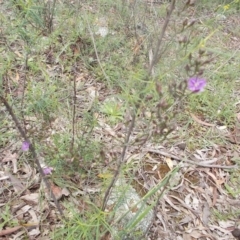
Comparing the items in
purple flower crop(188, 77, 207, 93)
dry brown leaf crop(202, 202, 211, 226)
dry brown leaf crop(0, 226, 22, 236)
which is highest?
purple flower crop(188, 77, 207, 93)

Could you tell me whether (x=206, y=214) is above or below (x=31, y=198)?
below

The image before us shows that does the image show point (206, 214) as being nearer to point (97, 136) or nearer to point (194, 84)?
point (97, 136)

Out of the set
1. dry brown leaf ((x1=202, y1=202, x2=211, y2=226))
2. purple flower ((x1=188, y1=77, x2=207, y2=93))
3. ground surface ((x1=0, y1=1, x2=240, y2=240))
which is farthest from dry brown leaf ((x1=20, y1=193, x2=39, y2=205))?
purple flower ((x1=188, y1=77, x2=207, y2=93))

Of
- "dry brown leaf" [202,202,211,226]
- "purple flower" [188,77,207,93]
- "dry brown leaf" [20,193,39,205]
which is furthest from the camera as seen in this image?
"dry brown leaf" [202,202,211,226]

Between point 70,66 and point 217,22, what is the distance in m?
1.86

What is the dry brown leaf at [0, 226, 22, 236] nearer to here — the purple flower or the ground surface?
→ the ground surface

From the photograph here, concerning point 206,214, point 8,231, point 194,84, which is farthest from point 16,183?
point 194,84

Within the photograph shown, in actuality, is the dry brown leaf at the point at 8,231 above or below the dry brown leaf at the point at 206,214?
above

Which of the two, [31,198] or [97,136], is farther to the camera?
[97,136]

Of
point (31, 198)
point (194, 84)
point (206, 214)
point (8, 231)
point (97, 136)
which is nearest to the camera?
point (194, 84)

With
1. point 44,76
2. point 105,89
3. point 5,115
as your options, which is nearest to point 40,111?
point 5,115

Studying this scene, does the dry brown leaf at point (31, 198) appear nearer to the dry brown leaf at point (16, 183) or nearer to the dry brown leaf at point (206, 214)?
the dry brown leaf at point (16, 183)

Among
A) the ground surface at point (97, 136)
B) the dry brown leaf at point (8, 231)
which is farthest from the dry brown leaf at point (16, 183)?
the dry brown leaf at point (8, 231)

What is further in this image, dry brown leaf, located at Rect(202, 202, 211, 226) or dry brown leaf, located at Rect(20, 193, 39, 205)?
dry brown leaf, located at Rect(202, 202, 211, 226)
